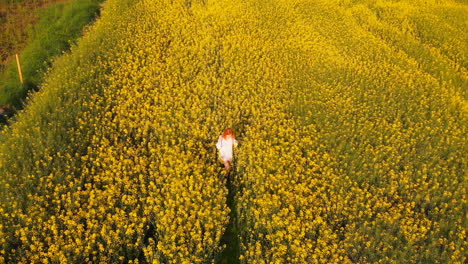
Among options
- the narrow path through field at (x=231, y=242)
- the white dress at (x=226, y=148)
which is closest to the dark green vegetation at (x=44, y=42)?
the white dress at (x=226, y=148)

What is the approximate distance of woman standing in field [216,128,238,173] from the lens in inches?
257

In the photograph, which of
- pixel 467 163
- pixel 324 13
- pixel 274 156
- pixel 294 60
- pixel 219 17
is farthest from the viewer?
pixel 324 13

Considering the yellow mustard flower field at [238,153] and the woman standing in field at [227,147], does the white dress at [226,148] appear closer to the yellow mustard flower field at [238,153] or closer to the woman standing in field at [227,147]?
the woman standing in field at [227,147]

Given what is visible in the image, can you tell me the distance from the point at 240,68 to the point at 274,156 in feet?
12.4

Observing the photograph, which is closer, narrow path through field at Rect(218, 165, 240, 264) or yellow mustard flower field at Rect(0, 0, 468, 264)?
yellow mustard flower field at Rect(0, 0, 468, 264)

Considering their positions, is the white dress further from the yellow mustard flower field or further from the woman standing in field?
the yellow mustard flower field

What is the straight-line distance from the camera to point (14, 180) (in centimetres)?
526

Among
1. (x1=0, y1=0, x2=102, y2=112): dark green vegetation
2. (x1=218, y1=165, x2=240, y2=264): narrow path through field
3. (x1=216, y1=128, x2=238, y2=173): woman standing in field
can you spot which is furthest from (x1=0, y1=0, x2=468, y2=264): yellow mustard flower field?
(x1=0, y1=0, x2=102, y2=112): dark green vegetation

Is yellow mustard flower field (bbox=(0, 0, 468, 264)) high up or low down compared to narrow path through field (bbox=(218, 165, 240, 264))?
up

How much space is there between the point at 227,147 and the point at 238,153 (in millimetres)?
235

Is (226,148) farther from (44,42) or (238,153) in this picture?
(44,42)

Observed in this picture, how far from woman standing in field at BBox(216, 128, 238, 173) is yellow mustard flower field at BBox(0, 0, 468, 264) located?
5.7 inches

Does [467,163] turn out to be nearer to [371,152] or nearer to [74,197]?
[371,152]

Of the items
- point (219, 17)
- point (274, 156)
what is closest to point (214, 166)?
point (274, 156)
